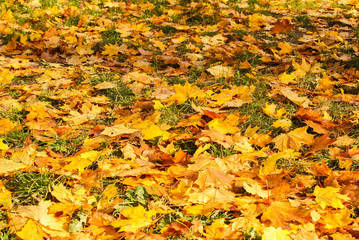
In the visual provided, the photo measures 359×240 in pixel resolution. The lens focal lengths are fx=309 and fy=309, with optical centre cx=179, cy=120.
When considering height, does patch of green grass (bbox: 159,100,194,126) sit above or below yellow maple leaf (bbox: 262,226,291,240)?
above

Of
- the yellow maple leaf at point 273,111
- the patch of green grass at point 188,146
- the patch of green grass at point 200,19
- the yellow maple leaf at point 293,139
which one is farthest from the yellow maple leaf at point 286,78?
the patch of green grass at point 200,19

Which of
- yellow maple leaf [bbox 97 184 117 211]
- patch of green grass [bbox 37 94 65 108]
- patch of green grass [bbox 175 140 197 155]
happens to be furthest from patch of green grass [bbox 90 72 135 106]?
yellow maple leaf [bbox 97 184 117 211]

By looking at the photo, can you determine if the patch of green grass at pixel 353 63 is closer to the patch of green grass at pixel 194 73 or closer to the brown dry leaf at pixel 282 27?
the brown dry leaf at pixel 282 27

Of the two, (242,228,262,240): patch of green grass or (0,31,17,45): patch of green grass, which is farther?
(0,31,17,45): patch of green grass

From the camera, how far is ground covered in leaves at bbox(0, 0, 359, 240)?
1439 mm

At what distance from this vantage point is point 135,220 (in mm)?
1397

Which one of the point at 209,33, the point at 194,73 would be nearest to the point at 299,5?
the point at 209,33

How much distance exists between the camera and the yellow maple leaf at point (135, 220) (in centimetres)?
136

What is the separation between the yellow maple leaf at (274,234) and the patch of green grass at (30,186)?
106 centimetres

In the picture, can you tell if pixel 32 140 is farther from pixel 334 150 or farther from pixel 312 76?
pixel 312 76

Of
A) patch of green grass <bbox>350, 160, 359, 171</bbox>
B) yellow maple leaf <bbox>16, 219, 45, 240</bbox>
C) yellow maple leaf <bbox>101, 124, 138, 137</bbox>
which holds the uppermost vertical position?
yellow maple leaf <bbox>101, 124, 138, 137</bbox>

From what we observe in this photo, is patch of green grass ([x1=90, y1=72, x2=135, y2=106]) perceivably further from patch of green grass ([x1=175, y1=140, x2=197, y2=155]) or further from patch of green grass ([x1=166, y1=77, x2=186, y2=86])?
patch of green grass ([x1=175, y1=140, x2=197, y2=155])

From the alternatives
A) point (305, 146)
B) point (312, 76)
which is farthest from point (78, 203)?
point (312, 76)

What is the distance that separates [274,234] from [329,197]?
15.7 inches
